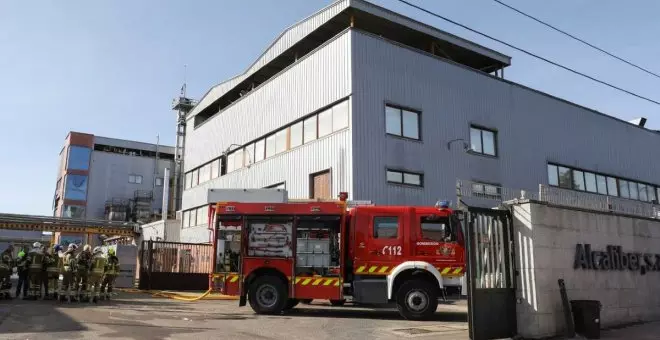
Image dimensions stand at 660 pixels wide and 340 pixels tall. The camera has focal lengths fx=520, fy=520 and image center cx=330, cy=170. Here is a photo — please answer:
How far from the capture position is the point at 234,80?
105 feet

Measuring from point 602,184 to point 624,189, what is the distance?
2592 mm

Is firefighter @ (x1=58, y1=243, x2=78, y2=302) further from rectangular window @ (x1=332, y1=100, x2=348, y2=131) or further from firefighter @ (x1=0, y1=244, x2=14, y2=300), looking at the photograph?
rectangular window @ (x1=332, y1=100, x2=348, y2=131)

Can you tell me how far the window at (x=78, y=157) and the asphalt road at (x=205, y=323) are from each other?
45.7 meters

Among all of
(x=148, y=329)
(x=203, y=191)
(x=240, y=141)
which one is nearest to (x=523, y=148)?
(x=240, y=141)

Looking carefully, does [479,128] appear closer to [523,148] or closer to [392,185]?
[523,148]

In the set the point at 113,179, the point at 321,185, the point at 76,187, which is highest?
the point at 113,179

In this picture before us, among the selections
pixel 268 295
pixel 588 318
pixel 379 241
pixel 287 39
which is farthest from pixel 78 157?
pixel 588 318

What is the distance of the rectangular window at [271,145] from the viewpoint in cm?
2525

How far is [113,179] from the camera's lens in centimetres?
5803

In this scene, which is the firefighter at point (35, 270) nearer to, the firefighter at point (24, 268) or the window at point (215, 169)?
the firefighter at point (24, 268)

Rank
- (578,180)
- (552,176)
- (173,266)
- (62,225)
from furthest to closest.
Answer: (62,225), (578,180), (552,176), (173,266)

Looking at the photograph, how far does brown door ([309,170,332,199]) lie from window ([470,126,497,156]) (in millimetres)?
7097

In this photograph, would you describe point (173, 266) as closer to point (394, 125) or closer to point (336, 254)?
point (394, 125)

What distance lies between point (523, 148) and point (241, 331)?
19735mm
